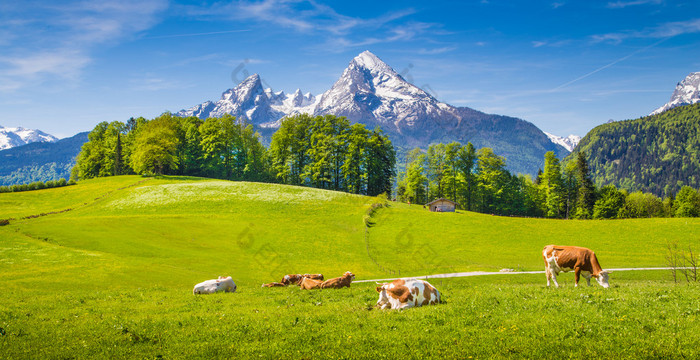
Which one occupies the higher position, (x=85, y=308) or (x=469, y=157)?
(x=469, y=157)

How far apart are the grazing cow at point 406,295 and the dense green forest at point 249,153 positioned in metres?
75.9

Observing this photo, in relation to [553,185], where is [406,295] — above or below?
below

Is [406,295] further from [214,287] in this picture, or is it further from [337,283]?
[214,287]

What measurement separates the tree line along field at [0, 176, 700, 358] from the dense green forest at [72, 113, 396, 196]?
582 inches

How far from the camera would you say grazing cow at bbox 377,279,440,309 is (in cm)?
1405

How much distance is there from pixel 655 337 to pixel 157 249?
41413 millimetres

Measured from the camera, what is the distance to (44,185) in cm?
8331

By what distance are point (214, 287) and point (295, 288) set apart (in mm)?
4740

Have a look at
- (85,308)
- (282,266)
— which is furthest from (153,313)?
(282,266)

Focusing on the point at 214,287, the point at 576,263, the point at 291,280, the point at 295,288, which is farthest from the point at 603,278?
the point at 214,287

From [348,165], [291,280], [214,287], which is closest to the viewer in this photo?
[214,287]

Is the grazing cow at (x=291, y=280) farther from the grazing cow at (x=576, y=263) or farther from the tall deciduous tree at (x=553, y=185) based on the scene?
the tall deciduous tree at (x=553, y=185)

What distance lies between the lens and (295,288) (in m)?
23.0

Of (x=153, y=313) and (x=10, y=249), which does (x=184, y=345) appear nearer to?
(x=153, y=313)
